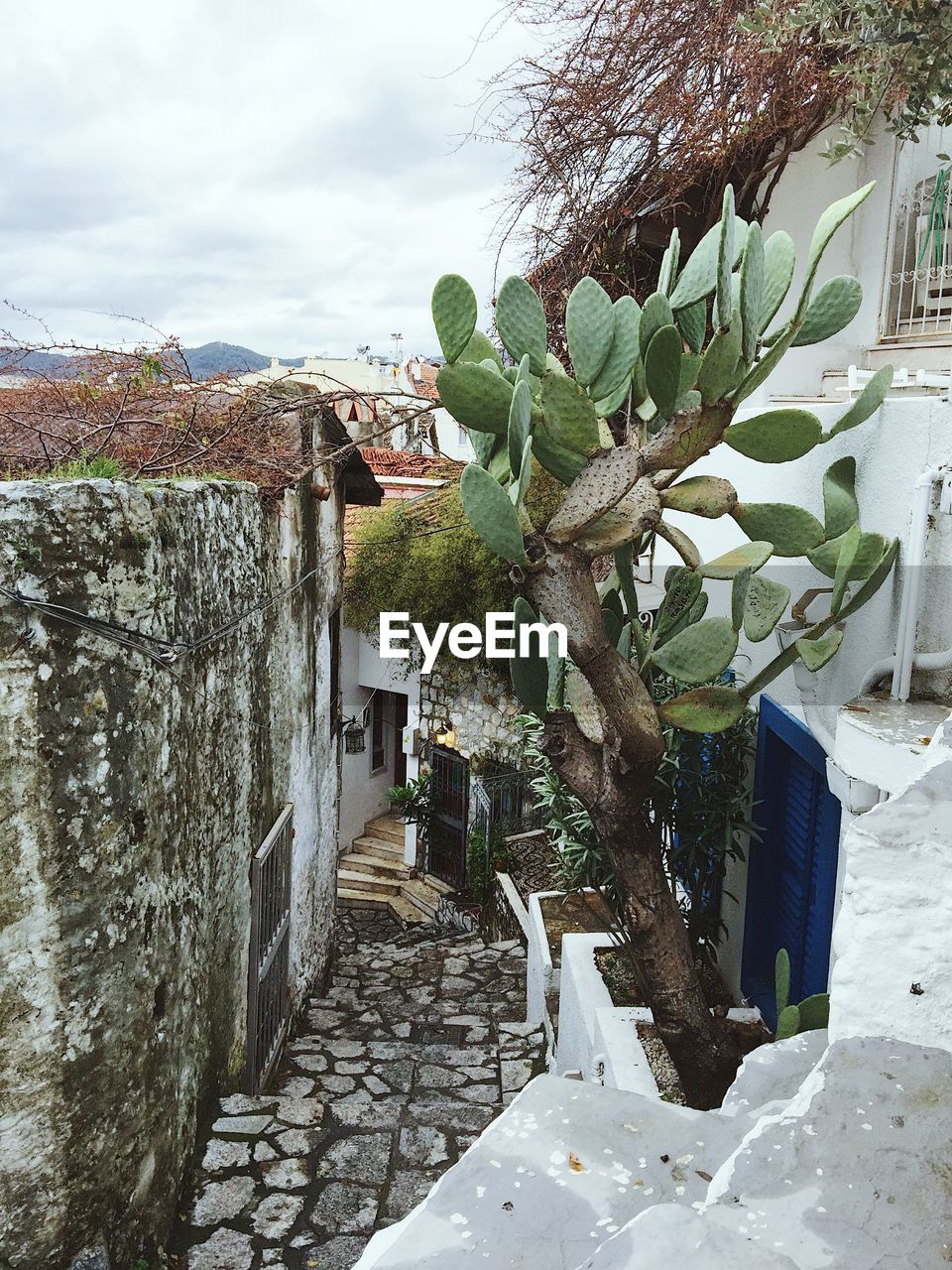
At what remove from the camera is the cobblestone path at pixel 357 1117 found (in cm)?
406

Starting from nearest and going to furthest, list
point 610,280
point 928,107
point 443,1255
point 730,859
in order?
point 443,1255
point 928,107
point 730,859
point 610,280

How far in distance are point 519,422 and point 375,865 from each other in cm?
1068

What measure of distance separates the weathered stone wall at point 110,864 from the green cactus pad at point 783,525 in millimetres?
2211

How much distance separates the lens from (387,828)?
14055mm

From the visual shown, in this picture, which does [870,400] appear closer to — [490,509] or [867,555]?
[867,555]

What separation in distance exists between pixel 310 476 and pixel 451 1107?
4.45 meters

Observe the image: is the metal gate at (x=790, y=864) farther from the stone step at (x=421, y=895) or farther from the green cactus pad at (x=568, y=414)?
the stone step at (x=421, y=895)

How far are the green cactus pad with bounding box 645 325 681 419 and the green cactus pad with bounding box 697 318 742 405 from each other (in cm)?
8

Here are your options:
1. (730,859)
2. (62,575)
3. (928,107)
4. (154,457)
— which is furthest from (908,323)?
(62,575)

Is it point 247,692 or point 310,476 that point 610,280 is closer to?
point 310,476

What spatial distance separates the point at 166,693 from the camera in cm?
384

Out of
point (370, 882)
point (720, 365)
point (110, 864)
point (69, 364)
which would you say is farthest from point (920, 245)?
point (370, 882)

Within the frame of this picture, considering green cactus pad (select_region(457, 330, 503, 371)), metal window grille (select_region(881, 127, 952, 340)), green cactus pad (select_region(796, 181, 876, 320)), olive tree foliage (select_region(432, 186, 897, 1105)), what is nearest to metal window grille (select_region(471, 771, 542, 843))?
metal window grille (select_region(881, 127, 952, 340))
